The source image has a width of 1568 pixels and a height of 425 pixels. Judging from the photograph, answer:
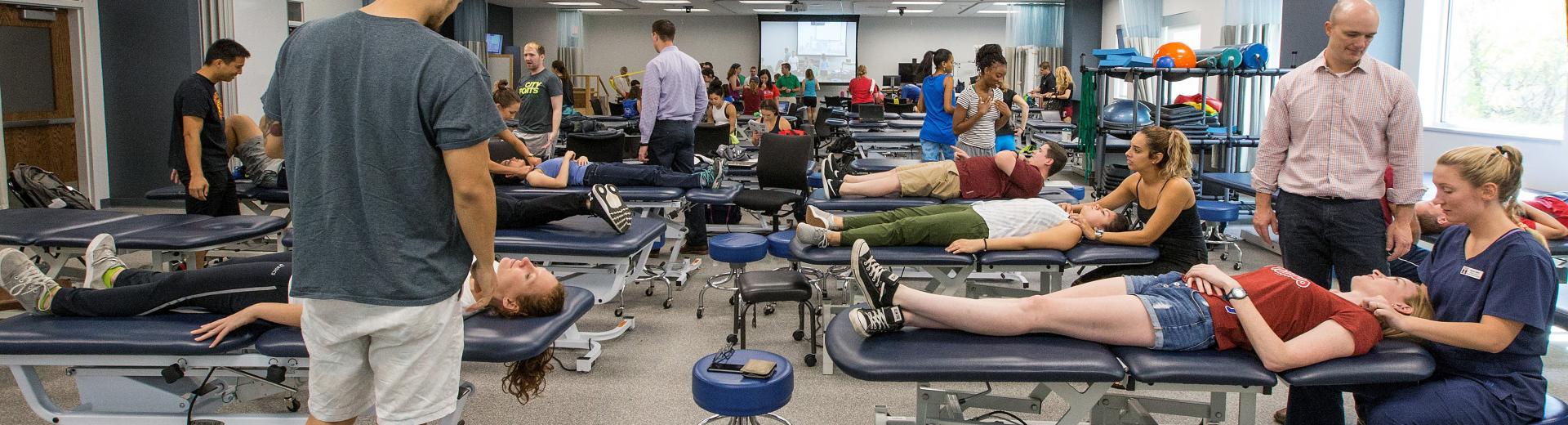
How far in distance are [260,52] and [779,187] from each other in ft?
16.6

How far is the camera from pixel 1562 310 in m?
2.85

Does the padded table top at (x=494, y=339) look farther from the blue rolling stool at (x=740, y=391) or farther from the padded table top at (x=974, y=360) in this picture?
the padded table top at (x=974, y=360)

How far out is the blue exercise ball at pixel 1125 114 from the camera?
7145 millimetres

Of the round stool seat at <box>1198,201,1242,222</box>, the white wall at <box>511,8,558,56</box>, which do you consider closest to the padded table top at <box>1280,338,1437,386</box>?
the round stool seat at <box>1198,201,1242,222</box>

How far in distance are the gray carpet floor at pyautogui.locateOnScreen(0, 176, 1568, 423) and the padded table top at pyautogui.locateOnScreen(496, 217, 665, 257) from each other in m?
0.38

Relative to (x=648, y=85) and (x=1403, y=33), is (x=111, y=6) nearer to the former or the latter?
(x=648, y=85)

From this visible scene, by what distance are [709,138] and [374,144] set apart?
5510mm

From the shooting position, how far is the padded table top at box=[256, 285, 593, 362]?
2311 millimetres

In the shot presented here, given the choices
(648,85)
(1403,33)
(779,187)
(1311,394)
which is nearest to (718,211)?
(779,187)

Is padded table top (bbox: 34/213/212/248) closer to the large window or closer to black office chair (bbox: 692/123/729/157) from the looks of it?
black office chair (bbox: 692/123/729/157)

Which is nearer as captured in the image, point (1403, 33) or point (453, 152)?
point (453, 152)

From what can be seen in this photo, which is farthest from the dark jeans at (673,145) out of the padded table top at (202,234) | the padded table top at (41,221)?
the padded table top at (41,221)

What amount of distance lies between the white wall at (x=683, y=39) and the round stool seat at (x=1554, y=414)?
18.6m

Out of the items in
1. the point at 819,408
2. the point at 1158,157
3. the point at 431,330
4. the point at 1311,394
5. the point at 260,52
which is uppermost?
the point at 260,52
